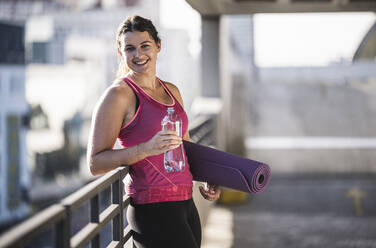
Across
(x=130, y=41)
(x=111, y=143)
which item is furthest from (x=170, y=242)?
(x=130, y=41)

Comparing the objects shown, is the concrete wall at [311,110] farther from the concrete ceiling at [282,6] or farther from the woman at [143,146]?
the woman at [143,146]

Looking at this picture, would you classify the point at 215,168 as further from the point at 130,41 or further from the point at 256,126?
the point at 256,126

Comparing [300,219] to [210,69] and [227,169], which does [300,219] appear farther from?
[227,169]

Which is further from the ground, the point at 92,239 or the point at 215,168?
the point at 215,168

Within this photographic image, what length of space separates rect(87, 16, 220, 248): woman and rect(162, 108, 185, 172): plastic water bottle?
0.02 meters

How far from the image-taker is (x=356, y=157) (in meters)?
10.0

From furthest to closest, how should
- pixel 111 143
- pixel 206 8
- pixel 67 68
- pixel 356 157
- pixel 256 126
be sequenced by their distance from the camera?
pixel 67 68, pixel 256 126, pixel 356 157, pixel 206 8, pixel 111 143

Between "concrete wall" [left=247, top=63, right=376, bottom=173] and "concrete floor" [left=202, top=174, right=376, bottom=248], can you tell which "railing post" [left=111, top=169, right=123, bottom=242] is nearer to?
"concrete floor" [left=202, top=174, right=376, bottom=248]

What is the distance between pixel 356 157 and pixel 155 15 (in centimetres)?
9959

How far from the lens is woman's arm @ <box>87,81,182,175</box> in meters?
1.75

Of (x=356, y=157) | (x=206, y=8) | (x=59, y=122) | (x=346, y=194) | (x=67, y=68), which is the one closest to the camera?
(x=206, y=8)

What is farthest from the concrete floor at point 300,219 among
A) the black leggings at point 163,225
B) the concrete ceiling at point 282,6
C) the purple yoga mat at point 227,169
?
the black leggings at point 163,225

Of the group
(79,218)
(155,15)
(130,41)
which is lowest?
(79,218)

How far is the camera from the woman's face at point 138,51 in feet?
6.31
